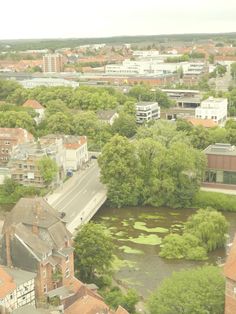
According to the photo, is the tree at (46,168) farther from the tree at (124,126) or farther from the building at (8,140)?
the tree at (124,126)

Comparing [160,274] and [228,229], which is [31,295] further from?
[228,229]

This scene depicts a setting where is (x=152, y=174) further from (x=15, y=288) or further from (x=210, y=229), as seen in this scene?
(x=15, y=288)

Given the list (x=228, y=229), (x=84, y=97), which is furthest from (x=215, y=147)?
(x=84, y=97)

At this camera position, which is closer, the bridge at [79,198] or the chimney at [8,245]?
the chimney at [8,245]

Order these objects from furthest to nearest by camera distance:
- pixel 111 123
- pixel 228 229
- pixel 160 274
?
pixel 111 123
pixel 228 229
pixel 160 274

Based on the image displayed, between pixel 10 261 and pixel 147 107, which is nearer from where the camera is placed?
pixel 10 261

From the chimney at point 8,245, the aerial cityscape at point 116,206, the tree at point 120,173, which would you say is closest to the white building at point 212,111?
the aerial cityscape at point 116,206

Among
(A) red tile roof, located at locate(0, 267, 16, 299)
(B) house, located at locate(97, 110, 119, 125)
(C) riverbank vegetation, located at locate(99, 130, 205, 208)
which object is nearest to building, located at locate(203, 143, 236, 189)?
(C) riverbank vegetation, located at locate(99, 130, 205, 208)

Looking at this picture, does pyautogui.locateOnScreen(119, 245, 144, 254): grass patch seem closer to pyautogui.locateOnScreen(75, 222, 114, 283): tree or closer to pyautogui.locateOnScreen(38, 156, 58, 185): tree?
pyautogui.locateOnScreen(75, 222, 114, 283): tree
